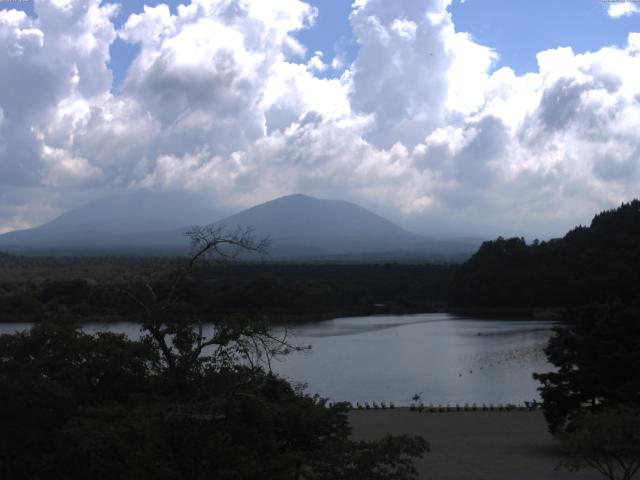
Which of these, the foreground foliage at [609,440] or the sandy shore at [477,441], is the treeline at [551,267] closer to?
the sandy shore at [477,441]

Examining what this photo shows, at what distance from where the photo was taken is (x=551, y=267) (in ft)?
137

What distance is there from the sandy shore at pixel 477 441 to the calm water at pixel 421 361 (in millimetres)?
2169

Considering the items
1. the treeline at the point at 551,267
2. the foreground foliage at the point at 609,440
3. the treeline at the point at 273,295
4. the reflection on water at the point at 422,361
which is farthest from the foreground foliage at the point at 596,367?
the treeline at the point at 551,267

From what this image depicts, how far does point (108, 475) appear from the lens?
5727 millimetres

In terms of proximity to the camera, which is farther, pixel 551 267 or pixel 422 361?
pixel 551 267

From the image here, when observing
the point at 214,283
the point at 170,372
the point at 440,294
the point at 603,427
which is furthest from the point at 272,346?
the point at 440,294

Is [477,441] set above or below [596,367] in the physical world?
below

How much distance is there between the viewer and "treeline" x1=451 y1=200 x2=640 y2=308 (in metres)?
39.8

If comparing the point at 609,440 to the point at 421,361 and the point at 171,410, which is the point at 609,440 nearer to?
the point at 171,410

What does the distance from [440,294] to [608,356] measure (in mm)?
35526

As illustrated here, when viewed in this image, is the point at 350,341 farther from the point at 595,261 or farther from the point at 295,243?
the point at 295,243

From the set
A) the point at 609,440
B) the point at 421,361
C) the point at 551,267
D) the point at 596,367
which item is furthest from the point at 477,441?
the point at 551,267

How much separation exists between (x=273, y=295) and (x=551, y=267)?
14652mm

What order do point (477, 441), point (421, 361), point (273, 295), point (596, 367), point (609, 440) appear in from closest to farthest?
point (609, 440) → point (596, 367) → point (477, 441) → point (421, 361) → point (273, 295)
